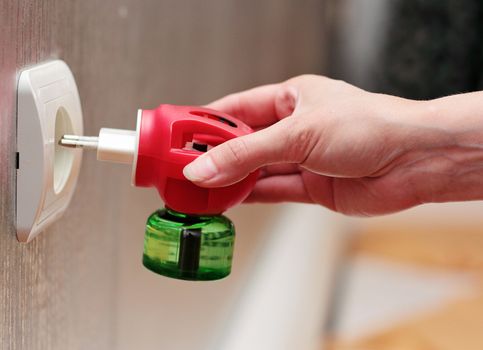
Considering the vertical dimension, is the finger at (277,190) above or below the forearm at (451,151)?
below

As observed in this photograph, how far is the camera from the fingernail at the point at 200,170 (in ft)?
1.42

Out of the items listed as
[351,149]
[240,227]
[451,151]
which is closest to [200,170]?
[351,149]

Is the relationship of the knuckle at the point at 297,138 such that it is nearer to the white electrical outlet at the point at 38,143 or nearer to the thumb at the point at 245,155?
the thumb at the point at 245,155

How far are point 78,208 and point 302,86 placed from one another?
0.20 metres

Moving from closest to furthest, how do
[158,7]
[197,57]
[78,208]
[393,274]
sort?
[78,208], [158,7], [197,57], [393,274]

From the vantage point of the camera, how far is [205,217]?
1.52 feet

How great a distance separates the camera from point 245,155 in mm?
449

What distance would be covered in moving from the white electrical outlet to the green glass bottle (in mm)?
68

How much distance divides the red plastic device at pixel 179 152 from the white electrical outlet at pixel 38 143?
5cm

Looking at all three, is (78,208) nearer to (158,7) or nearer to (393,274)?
(158,7)

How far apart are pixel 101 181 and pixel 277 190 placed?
0.16 metres

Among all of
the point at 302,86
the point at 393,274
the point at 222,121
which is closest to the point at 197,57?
the point at 302,86

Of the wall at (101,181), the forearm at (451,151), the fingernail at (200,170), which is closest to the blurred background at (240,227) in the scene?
the wall at (101,181)

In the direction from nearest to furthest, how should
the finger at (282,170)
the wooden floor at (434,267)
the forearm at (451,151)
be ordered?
1. the forearm at (451,151)
2. the finger at (282,170)
3. the wooden floor at (434,267)
